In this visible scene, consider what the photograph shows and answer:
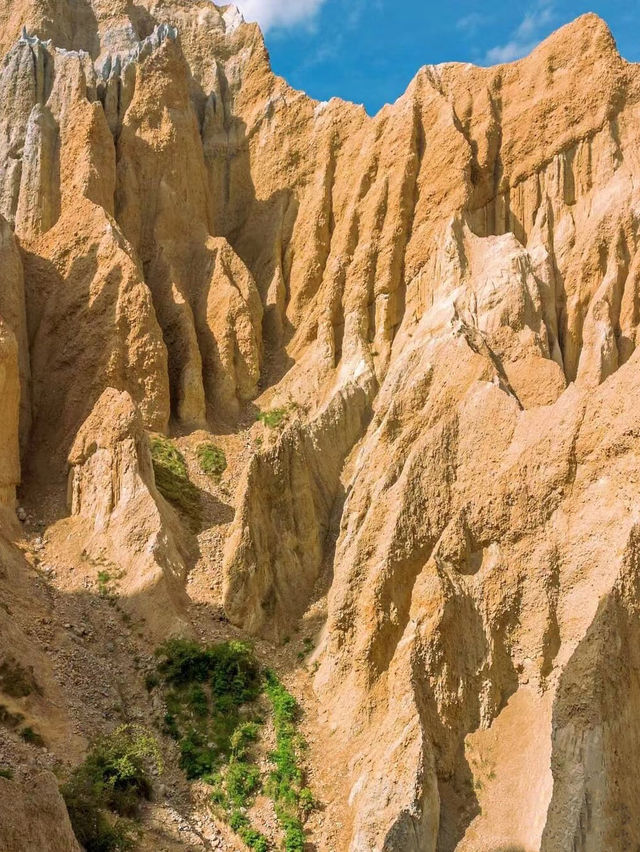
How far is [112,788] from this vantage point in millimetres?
21672

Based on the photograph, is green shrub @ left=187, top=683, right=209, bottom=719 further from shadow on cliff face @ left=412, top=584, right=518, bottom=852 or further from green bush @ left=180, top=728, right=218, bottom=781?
shadow on cliff face @ left=412, top=584, right=518, bottom=852

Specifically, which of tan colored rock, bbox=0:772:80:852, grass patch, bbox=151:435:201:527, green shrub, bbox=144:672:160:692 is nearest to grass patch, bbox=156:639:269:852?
green shrub, bbox=144:672:160:692

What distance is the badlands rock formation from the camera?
71.6ft

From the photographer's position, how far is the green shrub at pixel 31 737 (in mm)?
22700

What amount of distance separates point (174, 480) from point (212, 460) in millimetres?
2375

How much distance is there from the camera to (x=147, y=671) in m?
26.3

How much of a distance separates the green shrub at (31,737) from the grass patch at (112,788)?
3.52 feet

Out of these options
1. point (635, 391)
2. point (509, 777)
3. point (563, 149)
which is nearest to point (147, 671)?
point (509, 777)

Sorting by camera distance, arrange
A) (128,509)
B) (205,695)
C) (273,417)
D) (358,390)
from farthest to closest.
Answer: (273,417) < (358,390) < (128,509) < (205,695)

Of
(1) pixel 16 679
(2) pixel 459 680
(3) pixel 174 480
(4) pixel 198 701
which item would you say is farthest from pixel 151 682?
(3) pixel 174 480

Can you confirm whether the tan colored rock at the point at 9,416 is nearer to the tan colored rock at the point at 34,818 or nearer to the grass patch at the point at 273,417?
the grass patch at the point at 273,417

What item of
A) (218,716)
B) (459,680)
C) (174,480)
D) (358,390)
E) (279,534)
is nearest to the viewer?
(459,680)

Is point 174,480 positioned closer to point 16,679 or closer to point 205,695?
point 205,695

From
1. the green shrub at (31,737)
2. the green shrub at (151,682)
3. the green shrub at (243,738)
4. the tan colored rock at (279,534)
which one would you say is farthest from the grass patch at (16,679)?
the tan colored rock at (279,534)
